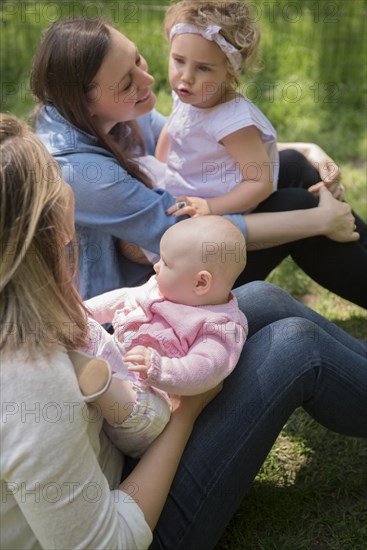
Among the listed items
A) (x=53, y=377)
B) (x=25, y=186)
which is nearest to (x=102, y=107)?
(x=25, y=186)

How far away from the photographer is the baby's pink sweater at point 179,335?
1.56 metres

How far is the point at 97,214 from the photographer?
215 cm

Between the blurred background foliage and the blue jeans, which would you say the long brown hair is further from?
the blurred background foliage

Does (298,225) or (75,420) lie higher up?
(75,420)

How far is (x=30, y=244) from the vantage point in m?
1.32

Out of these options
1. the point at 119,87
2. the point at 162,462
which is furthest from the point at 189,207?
the point at 162,462

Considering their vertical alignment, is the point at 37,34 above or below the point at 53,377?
below

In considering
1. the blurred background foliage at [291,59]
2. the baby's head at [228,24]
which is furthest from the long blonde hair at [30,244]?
the blurred background foliage at [291,59]

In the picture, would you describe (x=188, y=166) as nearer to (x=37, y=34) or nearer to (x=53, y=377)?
(x=53, y=377)

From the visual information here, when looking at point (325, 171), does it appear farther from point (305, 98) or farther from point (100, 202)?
A: point (305, 98)

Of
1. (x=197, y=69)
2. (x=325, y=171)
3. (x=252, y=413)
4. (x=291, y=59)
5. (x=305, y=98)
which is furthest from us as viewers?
(x=291, y=59)

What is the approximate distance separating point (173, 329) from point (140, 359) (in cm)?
20

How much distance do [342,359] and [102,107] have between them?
968mm

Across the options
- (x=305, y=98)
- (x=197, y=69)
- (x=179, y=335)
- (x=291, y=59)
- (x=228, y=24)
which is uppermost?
(x=228, y=24)
